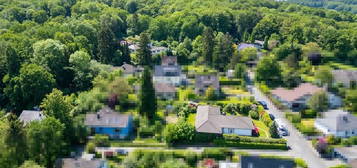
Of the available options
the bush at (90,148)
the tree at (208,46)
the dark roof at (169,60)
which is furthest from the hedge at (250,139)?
the dark roof at (169,60)

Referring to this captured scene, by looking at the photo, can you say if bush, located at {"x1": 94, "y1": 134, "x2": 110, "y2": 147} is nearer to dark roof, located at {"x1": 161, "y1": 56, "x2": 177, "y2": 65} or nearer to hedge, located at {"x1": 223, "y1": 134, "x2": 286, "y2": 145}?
hedge, located at {"x1": 223, "y1": 134, "x2": 286, "y2": 145}

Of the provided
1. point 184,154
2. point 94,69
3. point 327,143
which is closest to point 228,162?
point 184,154

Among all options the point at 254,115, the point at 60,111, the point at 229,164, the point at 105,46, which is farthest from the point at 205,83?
the point at 60,111

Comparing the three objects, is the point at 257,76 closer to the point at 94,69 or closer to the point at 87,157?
the point at 94,69

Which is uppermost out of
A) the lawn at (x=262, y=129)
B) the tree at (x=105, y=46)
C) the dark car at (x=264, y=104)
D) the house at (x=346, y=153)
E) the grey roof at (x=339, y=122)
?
the tree at (x=105, y=46)

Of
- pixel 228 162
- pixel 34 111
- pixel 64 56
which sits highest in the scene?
pixel 64 56

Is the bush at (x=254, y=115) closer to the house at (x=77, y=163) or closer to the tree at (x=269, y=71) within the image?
the tree at (x=269, y=71)
